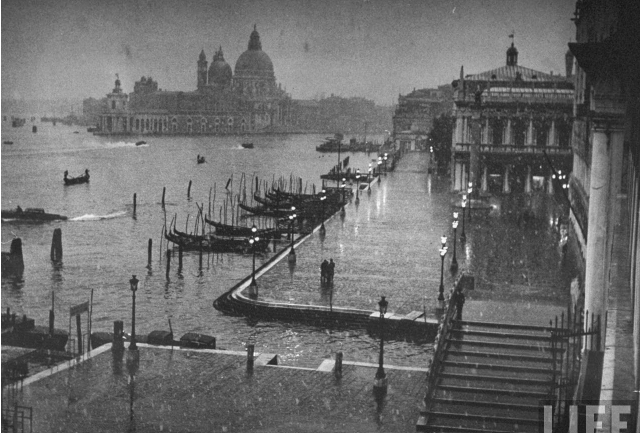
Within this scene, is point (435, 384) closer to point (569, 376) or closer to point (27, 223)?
point (569, 376)

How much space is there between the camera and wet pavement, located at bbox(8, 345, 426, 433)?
5.14 meters

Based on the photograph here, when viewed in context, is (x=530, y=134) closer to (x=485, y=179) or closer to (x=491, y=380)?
(x=485, y=179)

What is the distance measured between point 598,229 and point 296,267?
590 cm

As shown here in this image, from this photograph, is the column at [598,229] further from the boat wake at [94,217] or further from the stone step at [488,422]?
the boat wake at [94,217]

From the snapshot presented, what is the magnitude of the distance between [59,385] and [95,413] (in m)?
0.63

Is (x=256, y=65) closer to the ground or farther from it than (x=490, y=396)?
farther from it

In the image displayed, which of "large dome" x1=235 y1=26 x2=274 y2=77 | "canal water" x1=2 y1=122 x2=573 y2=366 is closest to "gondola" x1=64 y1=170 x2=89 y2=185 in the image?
"canal water" x1=2 y1=122 x2=573 y2=366

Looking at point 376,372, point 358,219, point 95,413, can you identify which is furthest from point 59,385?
point 358,219

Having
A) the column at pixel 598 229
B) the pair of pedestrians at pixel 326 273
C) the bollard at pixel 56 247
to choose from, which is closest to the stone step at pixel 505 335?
the column at pixel 598 229

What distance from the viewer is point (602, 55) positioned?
4.43 metres

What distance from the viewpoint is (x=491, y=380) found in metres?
5.47

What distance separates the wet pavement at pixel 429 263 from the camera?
24.7ft

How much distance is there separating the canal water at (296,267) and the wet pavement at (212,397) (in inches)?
31.1

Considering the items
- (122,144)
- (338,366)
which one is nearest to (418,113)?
(122,144)
